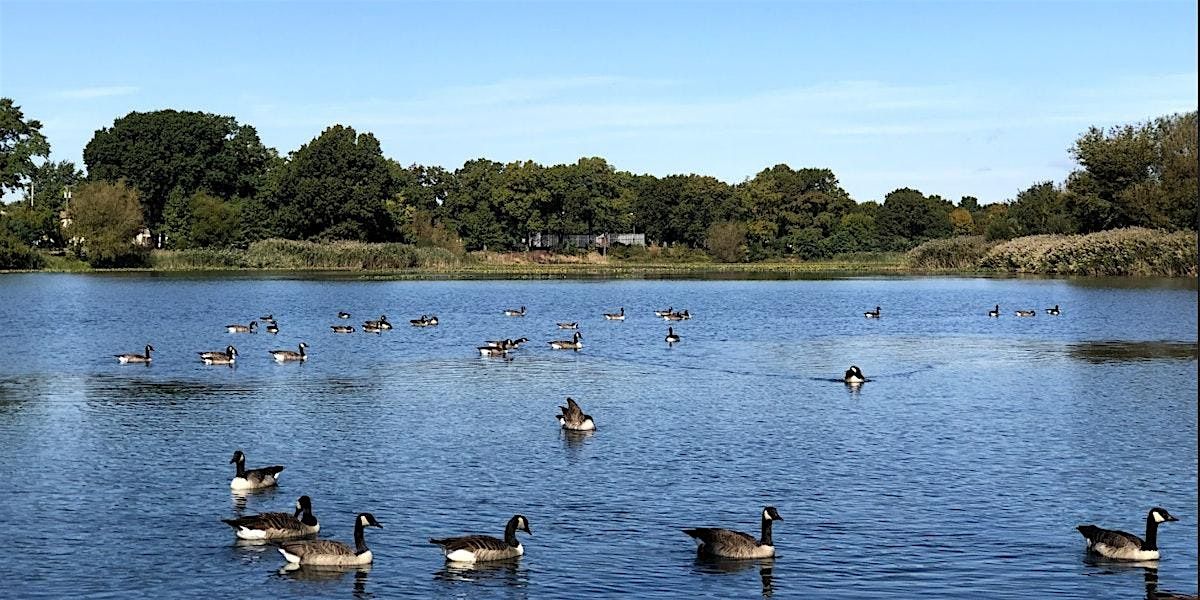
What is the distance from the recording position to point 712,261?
534ft

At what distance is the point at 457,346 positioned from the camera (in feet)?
177

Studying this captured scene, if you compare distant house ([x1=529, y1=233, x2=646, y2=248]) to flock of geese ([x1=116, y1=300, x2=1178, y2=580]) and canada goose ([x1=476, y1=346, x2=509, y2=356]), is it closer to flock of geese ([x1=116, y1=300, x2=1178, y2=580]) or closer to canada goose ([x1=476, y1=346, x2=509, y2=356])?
canada goose ([x1=476, y1=346, x2=509, y2=356])

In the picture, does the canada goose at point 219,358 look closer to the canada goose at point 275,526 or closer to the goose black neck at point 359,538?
the canada goose at point 275,526

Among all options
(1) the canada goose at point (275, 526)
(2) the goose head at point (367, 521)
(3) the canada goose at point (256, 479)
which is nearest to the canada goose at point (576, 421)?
(3) the canada goose at point (256, 479)

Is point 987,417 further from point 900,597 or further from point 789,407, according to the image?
point 900,597

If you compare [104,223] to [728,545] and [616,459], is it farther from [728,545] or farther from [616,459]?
[728,545]

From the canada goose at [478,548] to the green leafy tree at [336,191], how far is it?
11960 cm

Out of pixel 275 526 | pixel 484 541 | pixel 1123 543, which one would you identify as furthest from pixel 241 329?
pixel 1123 543

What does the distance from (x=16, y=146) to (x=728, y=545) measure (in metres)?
131

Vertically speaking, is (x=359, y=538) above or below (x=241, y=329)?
below

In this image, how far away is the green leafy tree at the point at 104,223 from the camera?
416 feet

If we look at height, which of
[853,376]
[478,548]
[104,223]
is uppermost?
[104,223]

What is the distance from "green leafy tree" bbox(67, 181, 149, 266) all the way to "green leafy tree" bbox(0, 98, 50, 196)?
787 centimetres

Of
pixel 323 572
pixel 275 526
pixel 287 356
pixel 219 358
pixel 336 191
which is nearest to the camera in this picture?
pixel 323 572
